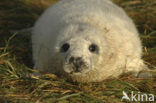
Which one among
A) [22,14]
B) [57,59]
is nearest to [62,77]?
[57,59]

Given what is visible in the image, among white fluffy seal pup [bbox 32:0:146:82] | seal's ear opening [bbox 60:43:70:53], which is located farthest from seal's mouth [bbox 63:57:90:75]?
seal's ear opening [bbox 60:43:70:53]

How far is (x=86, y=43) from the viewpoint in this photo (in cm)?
278

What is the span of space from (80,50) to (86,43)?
128 mm

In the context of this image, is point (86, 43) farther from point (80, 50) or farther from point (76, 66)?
point (76, 66)

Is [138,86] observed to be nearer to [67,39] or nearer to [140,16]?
[67,39]

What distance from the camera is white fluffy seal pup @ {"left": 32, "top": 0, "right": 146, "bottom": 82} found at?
2744mm

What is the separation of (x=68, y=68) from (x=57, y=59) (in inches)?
13.0

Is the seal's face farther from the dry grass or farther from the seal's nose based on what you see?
the dry grass

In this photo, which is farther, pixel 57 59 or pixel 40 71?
pixel 40 71

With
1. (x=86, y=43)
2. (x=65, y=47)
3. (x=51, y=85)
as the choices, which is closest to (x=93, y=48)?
(x=86, y=43)

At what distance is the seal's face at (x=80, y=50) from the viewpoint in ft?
8.62

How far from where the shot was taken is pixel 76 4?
3584 mm

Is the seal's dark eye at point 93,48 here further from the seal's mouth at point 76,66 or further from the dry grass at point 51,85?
the dry grass at point 51,85

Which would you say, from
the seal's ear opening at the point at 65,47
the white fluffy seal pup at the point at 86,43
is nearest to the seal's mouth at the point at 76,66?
the white fluffy seal pup at the point at 86,43
